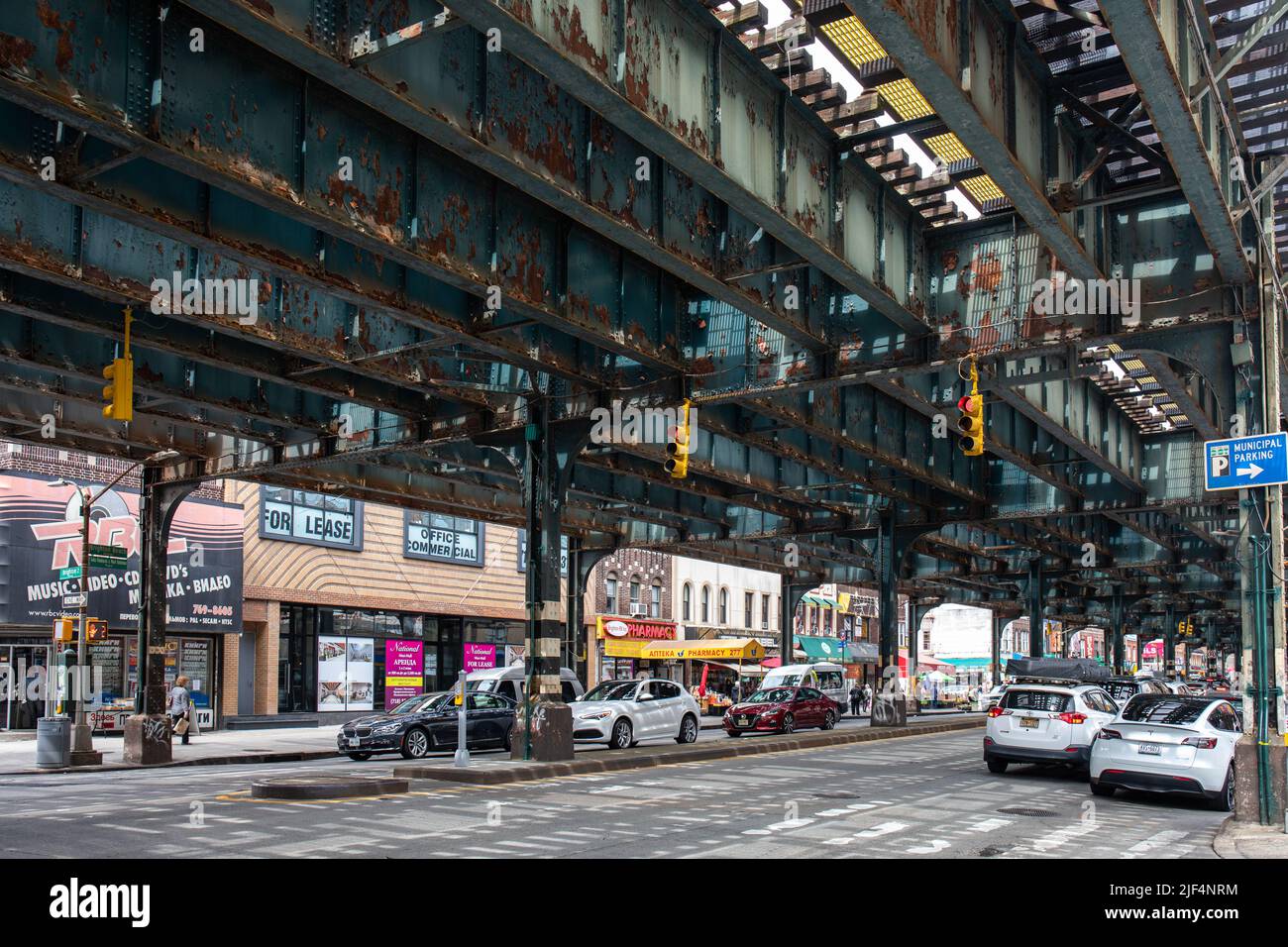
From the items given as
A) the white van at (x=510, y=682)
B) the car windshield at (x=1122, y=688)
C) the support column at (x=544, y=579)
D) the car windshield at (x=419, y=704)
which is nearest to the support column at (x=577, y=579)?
the white van at (x=510, y=682)

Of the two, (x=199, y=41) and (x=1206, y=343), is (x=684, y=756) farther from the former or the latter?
(x=199, y=41)

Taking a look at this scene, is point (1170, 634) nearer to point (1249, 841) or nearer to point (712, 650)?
point (712, 650)

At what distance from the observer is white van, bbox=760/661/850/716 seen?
1805 inches

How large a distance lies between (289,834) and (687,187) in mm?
9888

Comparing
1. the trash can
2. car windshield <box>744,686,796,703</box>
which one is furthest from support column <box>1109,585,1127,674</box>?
the trash can

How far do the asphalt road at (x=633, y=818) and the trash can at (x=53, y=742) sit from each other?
2.82 m

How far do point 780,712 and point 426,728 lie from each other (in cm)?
1219

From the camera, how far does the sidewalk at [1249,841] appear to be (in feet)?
39.3

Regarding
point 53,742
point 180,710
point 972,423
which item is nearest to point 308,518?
point 180,710

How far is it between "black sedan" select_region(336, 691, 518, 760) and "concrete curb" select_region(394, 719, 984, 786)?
152 inches

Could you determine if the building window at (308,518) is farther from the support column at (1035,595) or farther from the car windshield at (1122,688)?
the support column at (1035,595)

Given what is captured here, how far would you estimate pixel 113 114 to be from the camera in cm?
1159

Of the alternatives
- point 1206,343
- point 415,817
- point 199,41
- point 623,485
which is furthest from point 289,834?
point 623,485

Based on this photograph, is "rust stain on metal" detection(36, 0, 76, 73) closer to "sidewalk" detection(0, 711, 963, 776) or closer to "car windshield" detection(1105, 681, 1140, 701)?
"sidewalk" detection(0, 711, 963, 776)
